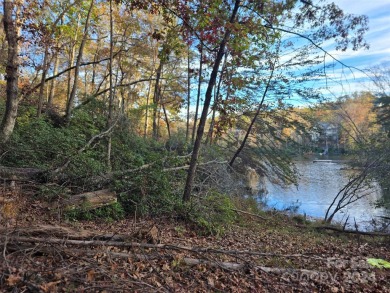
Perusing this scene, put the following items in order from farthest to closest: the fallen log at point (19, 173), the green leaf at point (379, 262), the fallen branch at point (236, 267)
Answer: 1. the fallen log at point (19, 173)
2. the green leaf at point (379, 262)
3. the fallen branch at point (236, 267)

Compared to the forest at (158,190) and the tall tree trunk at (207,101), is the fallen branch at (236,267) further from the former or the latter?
the tall tree trunk at (207,101)

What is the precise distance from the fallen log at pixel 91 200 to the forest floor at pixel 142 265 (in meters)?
0.43

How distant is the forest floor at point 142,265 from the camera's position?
290cm

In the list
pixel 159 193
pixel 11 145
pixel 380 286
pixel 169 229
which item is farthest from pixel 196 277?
pixel 11 145

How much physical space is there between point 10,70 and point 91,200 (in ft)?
10.9

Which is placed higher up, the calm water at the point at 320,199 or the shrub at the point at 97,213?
the shrub at the point at 97,213

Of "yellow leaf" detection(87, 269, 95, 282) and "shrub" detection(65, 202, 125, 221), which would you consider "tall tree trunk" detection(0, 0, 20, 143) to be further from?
"yellow leaf" detection(87, 269, 95, 282)

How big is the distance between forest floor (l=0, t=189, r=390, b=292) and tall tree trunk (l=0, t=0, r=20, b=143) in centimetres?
208

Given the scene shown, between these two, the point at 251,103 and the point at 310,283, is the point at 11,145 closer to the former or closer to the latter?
the point at 310,283

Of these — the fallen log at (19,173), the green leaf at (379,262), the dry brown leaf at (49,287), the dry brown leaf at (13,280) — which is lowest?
the green leaf at (379,262)

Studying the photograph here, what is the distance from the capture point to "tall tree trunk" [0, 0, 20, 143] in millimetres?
6121

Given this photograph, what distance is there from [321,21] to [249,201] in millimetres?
8067

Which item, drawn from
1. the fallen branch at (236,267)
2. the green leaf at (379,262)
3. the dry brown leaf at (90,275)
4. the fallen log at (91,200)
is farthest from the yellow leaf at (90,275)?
the green leaf at (379,262)

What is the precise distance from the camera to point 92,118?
38.3 ft
